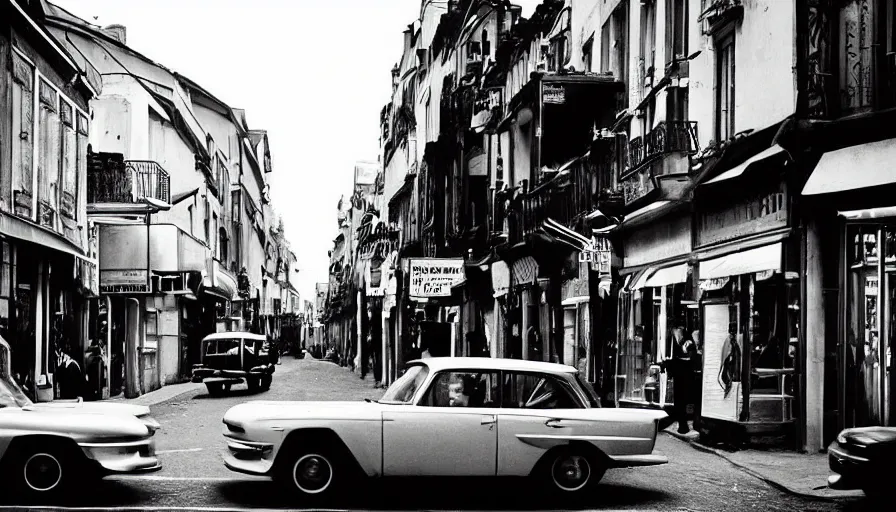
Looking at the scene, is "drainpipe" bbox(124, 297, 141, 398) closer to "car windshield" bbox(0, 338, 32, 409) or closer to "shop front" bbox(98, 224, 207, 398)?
"shop front" bbox(98, 224, 207, 398)

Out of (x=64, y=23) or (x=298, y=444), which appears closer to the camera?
(x=298, y=444)

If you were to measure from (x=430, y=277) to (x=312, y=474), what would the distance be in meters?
23.9

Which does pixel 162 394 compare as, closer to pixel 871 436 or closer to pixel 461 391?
pixel 461 391

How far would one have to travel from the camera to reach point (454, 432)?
10922mm

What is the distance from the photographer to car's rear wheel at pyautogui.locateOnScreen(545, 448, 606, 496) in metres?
11.2

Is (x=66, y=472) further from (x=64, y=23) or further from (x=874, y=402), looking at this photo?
(x=64, y=23)

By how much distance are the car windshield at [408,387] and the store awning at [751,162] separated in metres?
6.73

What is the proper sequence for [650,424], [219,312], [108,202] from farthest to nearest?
[219,312] → [108,202] → [650,424]

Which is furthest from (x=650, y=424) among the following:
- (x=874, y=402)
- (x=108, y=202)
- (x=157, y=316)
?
(x=157, y=316)

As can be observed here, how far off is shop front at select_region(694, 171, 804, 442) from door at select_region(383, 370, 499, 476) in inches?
254

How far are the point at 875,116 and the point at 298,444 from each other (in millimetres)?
8172

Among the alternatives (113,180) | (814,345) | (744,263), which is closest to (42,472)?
(814,345)

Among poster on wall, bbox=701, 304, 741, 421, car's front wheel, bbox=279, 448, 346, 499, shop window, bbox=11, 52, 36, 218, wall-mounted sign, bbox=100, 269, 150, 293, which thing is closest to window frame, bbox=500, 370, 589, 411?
car's front wheel, bbox=279, 448, 346, 499

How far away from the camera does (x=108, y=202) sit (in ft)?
99.0
